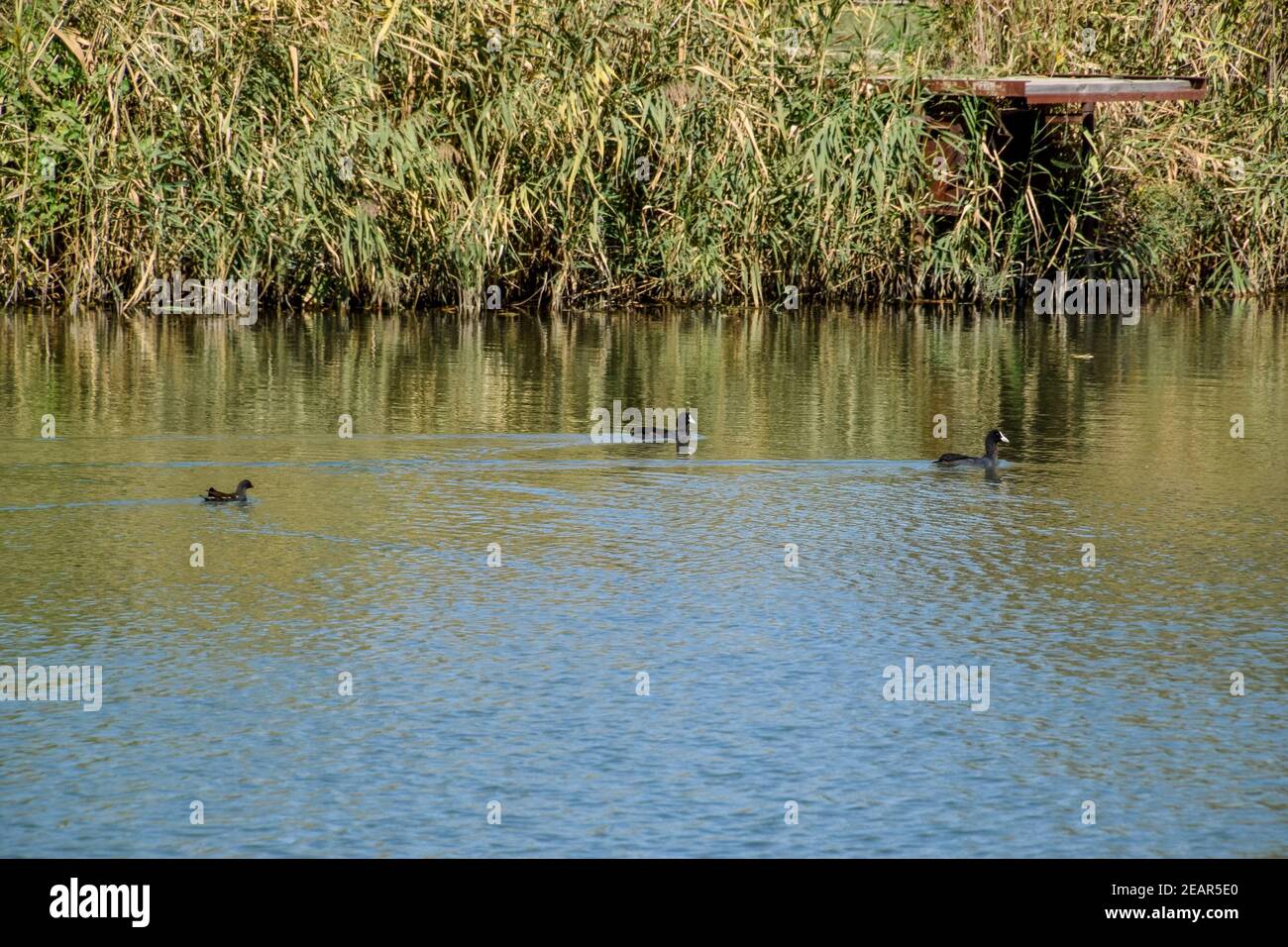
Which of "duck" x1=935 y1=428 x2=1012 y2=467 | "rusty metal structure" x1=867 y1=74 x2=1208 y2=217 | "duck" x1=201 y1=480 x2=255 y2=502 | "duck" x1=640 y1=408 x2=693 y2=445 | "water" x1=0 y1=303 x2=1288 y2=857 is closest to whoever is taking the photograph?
"water" x1=0 y1=303 x2=1288 y2=857

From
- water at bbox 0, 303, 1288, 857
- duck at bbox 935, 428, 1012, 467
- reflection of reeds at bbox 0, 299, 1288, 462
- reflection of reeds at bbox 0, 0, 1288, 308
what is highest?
reflection of reeds at bbox 0, 0, 1288, 308

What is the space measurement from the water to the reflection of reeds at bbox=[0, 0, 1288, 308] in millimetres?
4528

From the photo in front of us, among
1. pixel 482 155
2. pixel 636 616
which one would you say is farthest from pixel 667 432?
pixel 482 155

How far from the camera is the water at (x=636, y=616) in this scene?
18.1ft

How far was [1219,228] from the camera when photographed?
23.5 m

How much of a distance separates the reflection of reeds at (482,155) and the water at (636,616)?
4528 millimetres

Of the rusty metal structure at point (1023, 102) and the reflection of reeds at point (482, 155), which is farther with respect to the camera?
the rusty metal structure at point (1023, 102)

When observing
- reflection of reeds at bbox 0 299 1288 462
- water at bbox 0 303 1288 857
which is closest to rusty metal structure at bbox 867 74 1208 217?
reflection of reeds at bbox 0 299 1288 462

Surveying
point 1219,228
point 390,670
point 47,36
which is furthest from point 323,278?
point 390,670

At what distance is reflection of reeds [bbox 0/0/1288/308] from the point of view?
745 inches

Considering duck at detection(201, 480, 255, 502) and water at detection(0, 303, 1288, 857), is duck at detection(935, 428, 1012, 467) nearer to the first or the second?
water at detection(0, 303, 1288, 857)

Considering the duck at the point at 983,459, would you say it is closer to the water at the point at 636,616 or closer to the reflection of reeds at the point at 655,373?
the water at the point at 636,616

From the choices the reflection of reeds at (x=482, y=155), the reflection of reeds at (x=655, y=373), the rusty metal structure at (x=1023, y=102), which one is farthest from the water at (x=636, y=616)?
the rusty metal structure at (x=1023, y=102)
